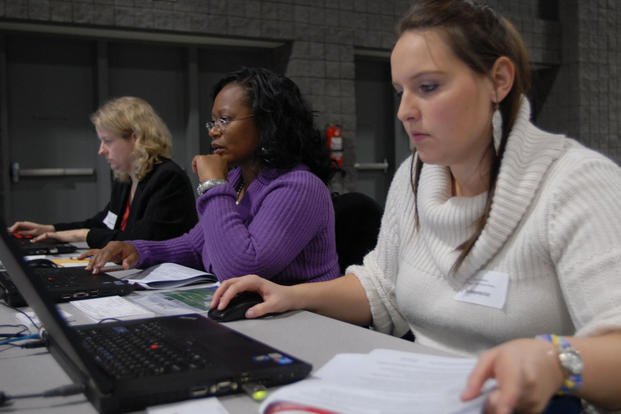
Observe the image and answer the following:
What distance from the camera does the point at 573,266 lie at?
0.96m

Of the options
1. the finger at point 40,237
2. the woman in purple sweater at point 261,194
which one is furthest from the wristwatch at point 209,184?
the finger at point 40,237

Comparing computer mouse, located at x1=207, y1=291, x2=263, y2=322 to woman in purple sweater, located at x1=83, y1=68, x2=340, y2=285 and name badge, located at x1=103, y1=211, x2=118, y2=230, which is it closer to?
woman in purple sweater, located at x1=83, y1=68, x2=340, y2=285

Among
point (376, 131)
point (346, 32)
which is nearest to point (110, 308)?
point (346, 32)

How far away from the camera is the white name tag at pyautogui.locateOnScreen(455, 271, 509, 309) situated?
3.53 feet

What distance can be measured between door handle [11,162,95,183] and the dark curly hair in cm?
250

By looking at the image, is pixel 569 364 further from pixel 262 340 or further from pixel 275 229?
pixel 275 229

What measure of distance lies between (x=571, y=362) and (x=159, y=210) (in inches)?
84.5

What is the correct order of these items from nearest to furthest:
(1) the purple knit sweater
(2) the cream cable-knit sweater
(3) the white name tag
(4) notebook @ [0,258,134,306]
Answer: (2) the cream cable-knit sweater < (3) the white name tag < (4) notebook @ [0,258,134,306] < (1) the purple knit sweater

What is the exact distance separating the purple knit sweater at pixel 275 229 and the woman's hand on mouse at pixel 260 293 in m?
0.36

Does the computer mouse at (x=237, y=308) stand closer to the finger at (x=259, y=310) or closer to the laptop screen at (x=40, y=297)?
the finger at (x=259, y=310)

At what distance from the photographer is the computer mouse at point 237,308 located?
4.01 feet

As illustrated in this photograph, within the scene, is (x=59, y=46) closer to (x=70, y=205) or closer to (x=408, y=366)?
(x=70, y=205)

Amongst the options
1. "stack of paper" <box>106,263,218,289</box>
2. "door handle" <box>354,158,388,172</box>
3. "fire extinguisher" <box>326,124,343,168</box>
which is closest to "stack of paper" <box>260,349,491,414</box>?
"stack of paper" <box>106,263,218,289</box>

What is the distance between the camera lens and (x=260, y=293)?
4.23 ft
